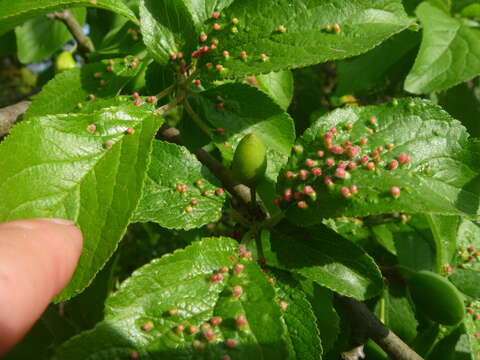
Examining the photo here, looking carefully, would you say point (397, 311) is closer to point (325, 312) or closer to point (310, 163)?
point (325, 312)

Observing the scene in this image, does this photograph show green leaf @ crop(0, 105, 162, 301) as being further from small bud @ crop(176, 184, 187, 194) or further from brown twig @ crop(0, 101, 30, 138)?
brown twig @ crop(0, 101, 30, 138)

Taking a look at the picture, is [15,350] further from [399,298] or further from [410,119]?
[410,119]

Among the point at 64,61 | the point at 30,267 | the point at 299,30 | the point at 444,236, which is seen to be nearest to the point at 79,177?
the point at 30,267

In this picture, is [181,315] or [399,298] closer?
[181,315]

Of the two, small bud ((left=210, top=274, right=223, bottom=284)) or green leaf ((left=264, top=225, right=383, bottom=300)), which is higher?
small bud ((left=210, top=274, right=223, bottom=284))

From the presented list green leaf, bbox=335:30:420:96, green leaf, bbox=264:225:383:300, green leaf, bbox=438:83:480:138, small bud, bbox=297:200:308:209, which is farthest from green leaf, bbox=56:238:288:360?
green leaf, bbox=438:83:480:138

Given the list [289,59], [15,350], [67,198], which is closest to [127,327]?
[67,198]
